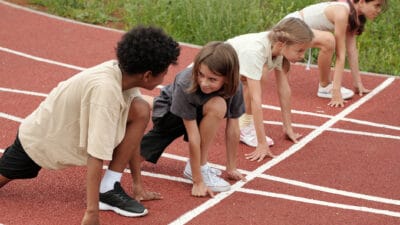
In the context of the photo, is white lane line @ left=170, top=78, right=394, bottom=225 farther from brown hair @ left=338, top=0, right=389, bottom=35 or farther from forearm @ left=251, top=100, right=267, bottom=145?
brown hair @ left=338, top=0, right=389, bottom=35

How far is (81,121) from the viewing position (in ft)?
14.8

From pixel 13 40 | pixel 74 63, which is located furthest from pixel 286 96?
pixel 13 40

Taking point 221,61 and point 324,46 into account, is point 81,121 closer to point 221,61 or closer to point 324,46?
point 221,61

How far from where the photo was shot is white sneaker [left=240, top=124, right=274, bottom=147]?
20.2 feet

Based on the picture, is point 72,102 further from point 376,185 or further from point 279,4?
point 279,4

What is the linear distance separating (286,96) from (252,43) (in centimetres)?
53

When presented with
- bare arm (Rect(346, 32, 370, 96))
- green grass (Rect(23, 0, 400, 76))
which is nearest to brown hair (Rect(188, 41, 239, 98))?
bare arm (Rect(346, 32, 370, 96))

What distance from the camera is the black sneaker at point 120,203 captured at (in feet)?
15.7

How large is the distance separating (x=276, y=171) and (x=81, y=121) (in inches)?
66.0

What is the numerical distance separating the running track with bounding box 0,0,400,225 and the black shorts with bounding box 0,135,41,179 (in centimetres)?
19

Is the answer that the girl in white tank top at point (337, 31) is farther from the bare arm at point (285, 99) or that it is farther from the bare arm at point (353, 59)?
the bare arm at point (285, 99)

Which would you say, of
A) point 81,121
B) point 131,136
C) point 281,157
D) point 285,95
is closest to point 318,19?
point 285,95

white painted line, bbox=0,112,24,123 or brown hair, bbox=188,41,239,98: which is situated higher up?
brown hair, bbox=188,41,239,98

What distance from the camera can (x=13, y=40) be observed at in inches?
351
